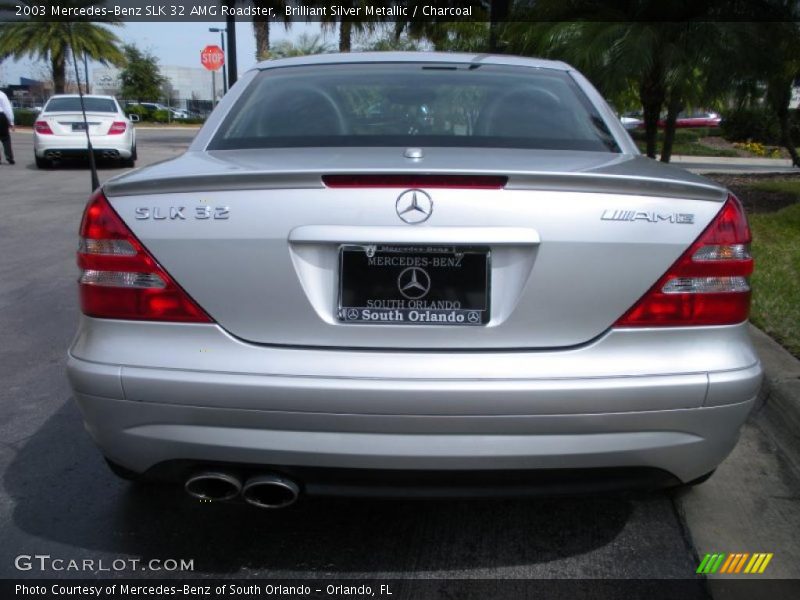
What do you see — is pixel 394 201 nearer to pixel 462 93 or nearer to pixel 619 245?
pixel 619 245

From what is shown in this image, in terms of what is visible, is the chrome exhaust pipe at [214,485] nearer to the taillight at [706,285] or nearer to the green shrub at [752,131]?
the taillight at [706,285]

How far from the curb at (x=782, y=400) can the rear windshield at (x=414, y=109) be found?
161 centimetres

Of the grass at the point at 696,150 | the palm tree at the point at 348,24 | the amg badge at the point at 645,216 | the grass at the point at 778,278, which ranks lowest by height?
the grass at the point at 696,150

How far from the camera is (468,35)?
22.3 meters

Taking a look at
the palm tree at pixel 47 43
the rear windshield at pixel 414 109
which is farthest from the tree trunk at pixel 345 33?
the rear windshield at pixel 414 109

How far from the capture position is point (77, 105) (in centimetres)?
1595

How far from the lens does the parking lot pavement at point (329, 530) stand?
273 cm

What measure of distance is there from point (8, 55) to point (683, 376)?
1908 inches

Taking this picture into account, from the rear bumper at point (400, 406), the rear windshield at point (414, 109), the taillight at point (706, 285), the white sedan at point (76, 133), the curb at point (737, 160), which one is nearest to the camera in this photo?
the rear bumper at point (400, 406)

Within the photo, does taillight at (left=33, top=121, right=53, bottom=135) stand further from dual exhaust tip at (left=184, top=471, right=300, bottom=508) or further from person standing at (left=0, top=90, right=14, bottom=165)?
dual exhaust tip at (left=184, top=471, right=300, bottom=508)

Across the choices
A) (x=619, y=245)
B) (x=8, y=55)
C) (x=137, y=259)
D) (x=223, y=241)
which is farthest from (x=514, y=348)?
(x=8, y=55)

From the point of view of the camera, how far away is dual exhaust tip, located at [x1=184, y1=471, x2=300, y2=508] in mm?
2344

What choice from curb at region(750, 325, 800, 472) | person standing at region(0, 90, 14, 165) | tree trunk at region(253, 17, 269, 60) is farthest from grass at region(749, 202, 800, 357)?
tree trunk at region(253, 17, 269, 60)

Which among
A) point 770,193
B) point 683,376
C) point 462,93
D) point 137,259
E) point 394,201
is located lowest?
point 770,193
